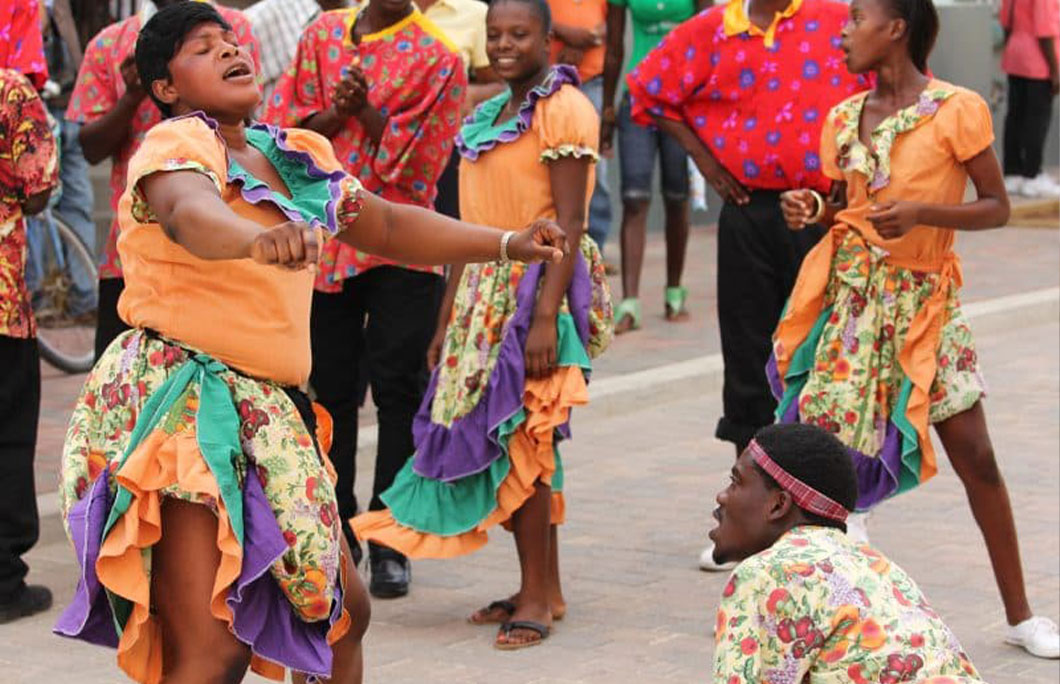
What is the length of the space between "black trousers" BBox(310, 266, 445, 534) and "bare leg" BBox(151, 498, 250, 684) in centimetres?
250

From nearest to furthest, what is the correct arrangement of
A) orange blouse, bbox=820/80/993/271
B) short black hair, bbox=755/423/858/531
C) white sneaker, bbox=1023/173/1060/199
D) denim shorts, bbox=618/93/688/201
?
short black hair, bbox=755/423/858/531, orange blouse, bbox=820/80/993/271, denim shorts, bbox=618/93/688/201, white sneaker, bbox=1023/173/1060/199

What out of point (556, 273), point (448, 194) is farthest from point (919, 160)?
point (448, 194)

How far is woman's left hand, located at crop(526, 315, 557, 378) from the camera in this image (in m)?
6.15

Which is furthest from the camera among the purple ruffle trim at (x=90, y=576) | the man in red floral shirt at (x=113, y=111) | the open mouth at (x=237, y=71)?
the man in red floral shirt at (x=113, y=111)

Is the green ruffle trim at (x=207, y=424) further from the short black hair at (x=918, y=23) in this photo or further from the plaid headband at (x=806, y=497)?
the short black hair at (x=918, y=23)

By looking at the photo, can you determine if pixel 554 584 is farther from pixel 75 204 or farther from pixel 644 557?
pixel 75 204

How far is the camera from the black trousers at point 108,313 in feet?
22.5

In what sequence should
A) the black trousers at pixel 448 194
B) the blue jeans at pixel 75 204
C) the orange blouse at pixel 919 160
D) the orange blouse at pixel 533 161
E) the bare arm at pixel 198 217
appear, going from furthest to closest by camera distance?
the blue jeans at pixel 75 204 → the black trousers at pixel 448 194 → the orange blouse at pixel 533 161 → the orange blouse at pixel 919 160 → the bare arm at pixel 198 217

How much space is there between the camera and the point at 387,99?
675cm

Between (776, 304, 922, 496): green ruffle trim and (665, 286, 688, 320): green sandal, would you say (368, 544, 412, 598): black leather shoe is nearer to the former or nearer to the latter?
(776, 304, 922, 496): green ruffle trim

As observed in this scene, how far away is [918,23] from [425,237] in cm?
198

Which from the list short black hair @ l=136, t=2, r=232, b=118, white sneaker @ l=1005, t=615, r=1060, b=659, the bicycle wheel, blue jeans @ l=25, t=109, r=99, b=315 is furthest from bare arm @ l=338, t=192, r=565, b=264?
blue jeans @ l=25, t=109, r=99, b=315

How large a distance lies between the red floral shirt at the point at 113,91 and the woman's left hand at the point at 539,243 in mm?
2239

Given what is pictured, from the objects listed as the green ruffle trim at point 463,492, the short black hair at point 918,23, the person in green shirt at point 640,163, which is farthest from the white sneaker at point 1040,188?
the green ruffle trim at point 463,492
